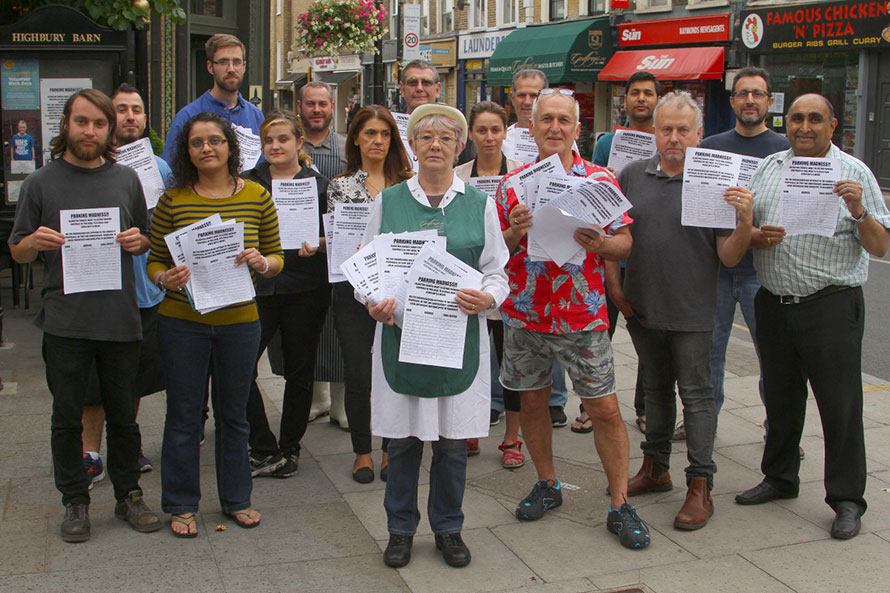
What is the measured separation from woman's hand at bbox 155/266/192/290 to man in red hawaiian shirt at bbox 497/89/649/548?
147cm

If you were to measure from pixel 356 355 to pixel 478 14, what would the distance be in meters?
34.7

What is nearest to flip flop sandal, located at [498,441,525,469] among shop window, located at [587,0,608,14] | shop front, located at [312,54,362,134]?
shop window, located at [587,0,608,14]

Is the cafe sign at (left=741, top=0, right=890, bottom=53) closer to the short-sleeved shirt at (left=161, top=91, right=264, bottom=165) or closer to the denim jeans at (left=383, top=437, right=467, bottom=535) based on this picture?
the short-sleeved shirt at (left=161, top=91, right=264, bottom=165)

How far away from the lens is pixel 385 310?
4.29 meters

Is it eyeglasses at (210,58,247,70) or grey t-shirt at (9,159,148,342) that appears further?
eyeglasses at (210,58,247,70)

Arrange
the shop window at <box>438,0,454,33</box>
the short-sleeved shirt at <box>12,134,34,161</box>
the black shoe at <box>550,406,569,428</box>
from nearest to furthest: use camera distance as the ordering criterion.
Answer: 1. the black shoe at <box>550,406,569,428</box>
2. the short-sleeved shirt at <box>12,134,34,161</box>
3. the shop window at <box>438,0,454,33</box>

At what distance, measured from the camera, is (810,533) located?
4.88 meters

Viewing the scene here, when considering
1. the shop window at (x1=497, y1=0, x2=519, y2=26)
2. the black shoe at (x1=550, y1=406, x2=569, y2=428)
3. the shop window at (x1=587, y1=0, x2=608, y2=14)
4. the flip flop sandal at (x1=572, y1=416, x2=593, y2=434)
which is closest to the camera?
the flip flop sandal at (x1=572, y1=416, x2=593, y2=434)

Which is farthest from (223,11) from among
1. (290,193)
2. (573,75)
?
(573,75)

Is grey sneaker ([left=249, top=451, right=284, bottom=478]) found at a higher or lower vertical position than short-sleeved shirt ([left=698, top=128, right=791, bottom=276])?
lower

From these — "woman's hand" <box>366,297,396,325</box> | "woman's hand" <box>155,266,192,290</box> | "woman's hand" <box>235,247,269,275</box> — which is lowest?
"woman's hand" <box>366,297,396,325</box>

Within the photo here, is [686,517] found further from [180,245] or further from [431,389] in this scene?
[180,245]

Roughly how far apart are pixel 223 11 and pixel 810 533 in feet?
32.3

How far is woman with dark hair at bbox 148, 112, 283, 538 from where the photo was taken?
15.3 feet
